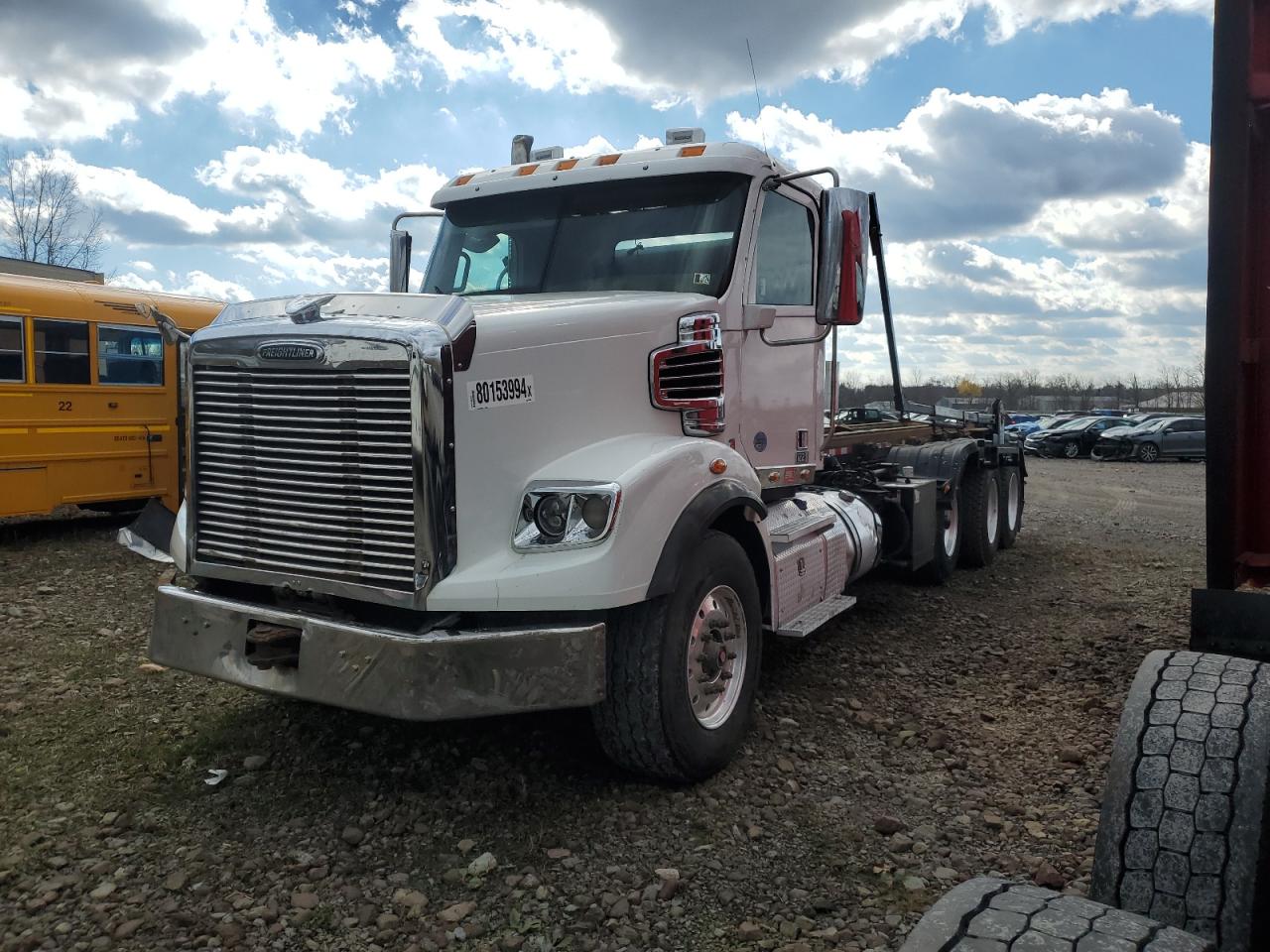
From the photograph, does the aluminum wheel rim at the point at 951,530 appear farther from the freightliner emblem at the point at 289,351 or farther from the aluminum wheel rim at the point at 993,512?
the freightliner emblem at the point at 289,351

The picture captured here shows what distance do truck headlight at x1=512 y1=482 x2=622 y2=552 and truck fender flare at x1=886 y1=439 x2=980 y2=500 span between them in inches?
222

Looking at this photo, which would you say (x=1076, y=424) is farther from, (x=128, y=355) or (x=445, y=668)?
(x=445, y=668)

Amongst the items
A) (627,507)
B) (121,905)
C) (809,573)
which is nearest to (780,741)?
(809,573)

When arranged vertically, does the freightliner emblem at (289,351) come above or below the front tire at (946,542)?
above

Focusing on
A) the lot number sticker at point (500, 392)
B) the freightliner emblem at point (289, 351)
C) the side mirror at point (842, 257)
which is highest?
the side mirror at point (842, 257)

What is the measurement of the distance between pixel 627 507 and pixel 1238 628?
6.55 feet

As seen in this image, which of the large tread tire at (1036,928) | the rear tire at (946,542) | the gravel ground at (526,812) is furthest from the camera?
the rear tire at (946,542)

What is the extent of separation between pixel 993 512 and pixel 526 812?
7.55 meters

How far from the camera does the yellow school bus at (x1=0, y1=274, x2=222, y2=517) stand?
33.7ft

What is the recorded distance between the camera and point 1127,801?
2424 mm

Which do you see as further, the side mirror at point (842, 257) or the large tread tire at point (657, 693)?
the side mirror at point (842, 257)

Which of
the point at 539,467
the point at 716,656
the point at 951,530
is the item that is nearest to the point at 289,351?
the point at 539,467

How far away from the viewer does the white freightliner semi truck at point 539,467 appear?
3.52 m

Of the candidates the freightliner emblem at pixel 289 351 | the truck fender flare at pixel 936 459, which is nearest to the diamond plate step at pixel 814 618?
the freightliner emblem at pixel 289 351
